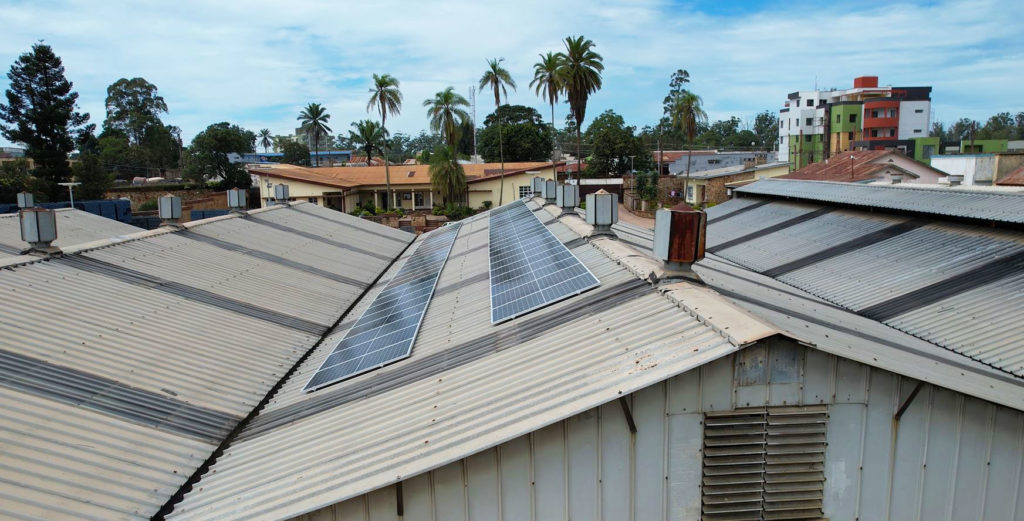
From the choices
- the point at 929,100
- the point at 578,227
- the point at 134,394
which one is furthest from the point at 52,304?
the point at 929,100

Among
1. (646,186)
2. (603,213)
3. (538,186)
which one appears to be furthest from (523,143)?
(603,213)

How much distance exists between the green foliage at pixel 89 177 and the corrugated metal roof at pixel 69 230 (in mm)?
33003

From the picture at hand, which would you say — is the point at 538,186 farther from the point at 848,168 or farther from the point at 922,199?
the point at 848,168

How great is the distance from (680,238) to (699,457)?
3.40m

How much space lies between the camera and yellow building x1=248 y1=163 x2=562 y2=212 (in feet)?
190

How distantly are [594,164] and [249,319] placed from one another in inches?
2492

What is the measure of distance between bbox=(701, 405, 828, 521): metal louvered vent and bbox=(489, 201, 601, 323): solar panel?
155 inches

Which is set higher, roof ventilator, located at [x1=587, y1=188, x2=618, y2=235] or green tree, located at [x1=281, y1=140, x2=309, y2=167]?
green tree, located at [x1=281, y1=140, x2=309, y2=167]

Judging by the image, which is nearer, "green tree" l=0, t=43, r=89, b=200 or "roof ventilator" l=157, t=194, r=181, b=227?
"roof ventilator" l=157, t=194, r=181, b=227

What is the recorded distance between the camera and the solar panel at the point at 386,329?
34.4ft

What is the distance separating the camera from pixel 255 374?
37.0 ft

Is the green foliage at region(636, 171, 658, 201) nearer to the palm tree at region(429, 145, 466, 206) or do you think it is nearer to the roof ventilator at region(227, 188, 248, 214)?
the palm tree at region(429, 145, 466, 206)

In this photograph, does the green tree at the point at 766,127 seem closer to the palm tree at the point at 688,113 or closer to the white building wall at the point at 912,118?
the white building wall at the point at 912,118

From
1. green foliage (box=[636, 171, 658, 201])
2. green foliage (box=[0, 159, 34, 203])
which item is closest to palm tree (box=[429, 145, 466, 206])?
green foliage (box=[636, 171, 658, 201])
